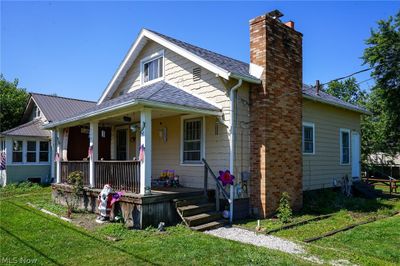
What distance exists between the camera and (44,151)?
20.4m

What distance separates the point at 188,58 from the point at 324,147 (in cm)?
691

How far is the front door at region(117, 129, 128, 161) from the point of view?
46.5ft

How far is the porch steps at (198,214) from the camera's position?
8.23 m

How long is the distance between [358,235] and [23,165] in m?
18.3

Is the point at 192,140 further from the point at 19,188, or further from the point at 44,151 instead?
the point at 44,151

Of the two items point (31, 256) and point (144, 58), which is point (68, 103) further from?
point (31, 256)

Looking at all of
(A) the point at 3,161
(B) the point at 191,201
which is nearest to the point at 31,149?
(A) the point at 3,161

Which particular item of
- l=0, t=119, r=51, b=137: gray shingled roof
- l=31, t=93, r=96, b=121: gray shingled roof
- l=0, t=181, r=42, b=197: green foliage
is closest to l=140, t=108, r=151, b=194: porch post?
l=0, t=181, r=42, b=197: green foliage

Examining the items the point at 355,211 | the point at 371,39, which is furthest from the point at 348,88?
the point at 355,211

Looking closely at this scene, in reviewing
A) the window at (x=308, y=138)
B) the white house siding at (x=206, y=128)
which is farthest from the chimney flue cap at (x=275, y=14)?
the window at (x=308, y=138)

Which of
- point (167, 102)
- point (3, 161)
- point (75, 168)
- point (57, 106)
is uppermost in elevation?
point (57, 106)

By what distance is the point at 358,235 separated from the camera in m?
7.53

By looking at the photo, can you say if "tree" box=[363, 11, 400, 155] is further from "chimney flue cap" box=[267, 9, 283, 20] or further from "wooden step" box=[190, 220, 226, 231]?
"wooden step" box=[190, 220, 226, 231]

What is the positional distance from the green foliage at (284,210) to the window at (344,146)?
19.8 ft
